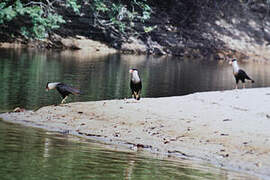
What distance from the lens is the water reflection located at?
721 inches

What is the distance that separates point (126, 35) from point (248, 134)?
31441mm

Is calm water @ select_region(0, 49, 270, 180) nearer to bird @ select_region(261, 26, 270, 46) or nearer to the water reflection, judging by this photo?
the water reflection

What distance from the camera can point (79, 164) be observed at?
9711mm

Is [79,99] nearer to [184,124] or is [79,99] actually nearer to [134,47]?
[184,124]

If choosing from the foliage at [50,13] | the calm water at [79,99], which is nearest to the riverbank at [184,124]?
the calm water at [79,99]

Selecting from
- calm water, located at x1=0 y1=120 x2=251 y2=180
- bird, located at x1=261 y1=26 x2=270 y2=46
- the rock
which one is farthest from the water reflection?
bird, located at x1=261 y1=26 x2=270 y2=46

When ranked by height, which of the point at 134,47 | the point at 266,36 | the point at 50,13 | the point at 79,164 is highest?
the point at 266,36

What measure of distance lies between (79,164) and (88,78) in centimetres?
1423

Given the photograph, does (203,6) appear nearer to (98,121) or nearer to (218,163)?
(98,121)

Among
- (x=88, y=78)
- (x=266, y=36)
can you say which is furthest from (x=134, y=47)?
(x=88, y=78)

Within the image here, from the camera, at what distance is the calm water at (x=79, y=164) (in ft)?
29.6

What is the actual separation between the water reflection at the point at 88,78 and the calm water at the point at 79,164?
4.59 m

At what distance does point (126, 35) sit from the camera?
141 ft

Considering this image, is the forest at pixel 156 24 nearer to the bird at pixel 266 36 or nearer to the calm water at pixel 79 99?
the bird at pixel 266 36
